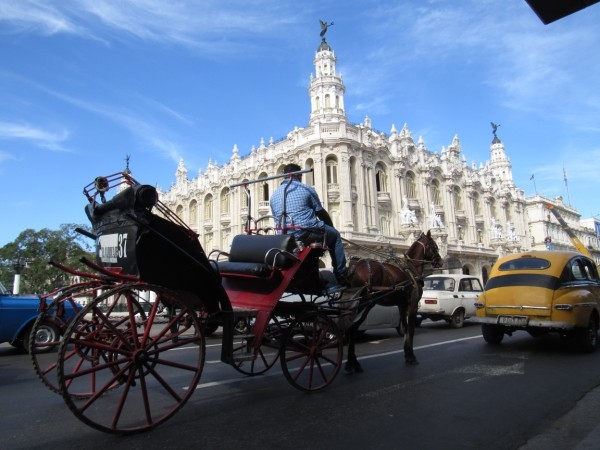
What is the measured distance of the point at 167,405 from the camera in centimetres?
482

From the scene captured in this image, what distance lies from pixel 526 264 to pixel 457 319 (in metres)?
5.89

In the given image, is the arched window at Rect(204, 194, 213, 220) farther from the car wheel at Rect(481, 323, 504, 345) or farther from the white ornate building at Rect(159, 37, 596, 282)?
the car wheel at Rect(481, 323, 504, 345)

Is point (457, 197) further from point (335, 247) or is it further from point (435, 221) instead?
point (335, 247)

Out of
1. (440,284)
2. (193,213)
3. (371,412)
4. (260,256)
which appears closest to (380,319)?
(440,284)

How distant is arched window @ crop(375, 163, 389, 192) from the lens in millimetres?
37591

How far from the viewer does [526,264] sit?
898 centimetres

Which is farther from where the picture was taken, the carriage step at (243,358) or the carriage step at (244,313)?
the carriage step at (244,313)

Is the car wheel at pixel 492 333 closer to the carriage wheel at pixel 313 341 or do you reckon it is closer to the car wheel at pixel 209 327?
the carriage wheel at pixel 313 341

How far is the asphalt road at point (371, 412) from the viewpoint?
3.73 metres

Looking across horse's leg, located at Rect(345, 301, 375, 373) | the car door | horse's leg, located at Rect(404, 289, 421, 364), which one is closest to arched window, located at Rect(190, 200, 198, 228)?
the car door

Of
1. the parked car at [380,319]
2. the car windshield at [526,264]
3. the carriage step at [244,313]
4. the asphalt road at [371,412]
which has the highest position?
the car windshield at [526,264]

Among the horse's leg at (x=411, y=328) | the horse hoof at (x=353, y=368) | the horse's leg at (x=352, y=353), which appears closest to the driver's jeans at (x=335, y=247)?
the horse's leg at (x=352, y=353)

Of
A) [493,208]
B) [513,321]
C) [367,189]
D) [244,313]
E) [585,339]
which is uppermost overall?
[493,208]

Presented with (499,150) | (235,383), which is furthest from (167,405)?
(499,150)
